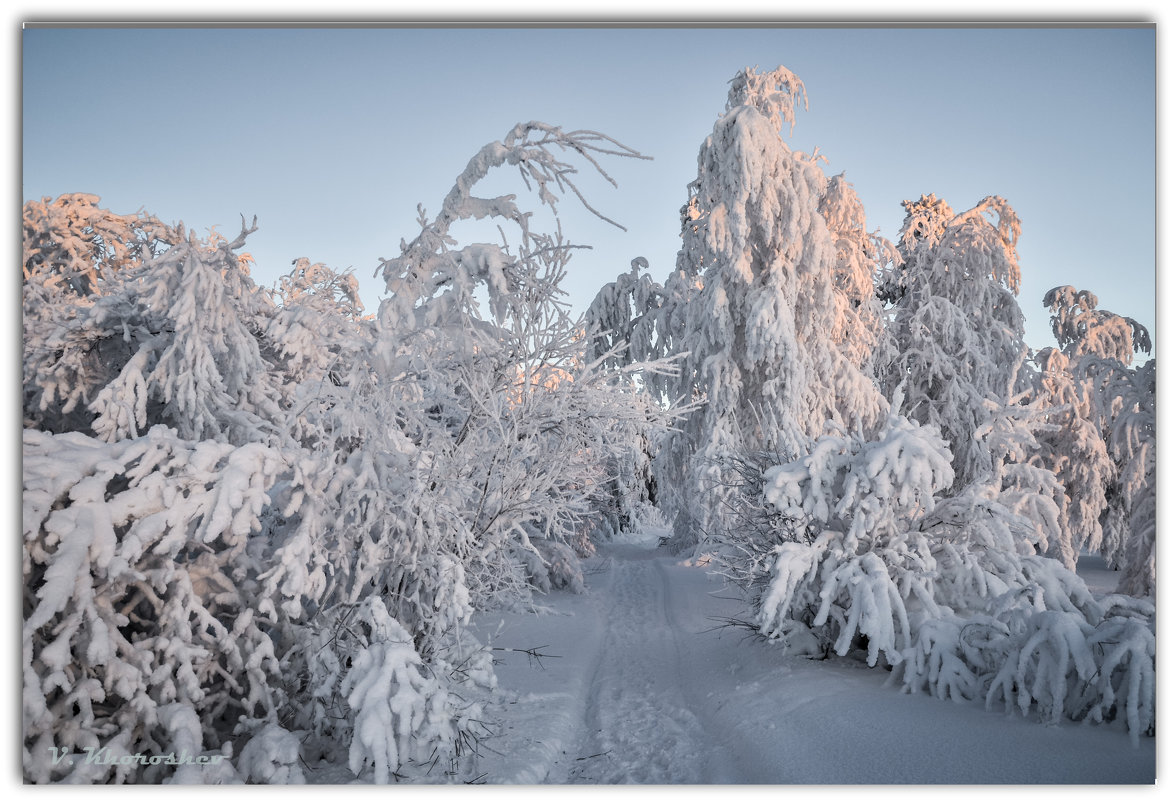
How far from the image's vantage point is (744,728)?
500 cm

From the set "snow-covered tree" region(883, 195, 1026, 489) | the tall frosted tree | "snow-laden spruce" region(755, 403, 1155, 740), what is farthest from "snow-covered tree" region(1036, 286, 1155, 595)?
"snow-laden spruce" region(755, 403, 1155, 740)

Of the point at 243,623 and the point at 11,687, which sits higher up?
the point at 243,623

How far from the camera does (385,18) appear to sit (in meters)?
4.05

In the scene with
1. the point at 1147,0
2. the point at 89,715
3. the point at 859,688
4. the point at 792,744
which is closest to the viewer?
the point at 89,715

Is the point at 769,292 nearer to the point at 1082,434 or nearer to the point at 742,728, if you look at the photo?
the point at 1082,434

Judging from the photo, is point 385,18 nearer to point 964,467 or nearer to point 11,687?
point 11,687

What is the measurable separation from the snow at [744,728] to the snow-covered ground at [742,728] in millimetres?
11

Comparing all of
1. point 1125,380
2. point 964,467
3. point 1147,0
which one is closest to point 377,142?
point 1147,0

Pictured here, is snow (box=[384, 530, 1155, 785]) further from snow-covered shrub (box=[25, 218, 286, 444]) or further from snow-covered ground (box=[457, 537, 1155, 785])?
snow-covered shrub (box=[25, 218, 286, 444])

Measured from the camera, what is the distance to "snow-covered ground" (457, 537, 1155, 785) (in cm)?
357

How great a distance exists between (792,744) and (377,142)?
5.32m

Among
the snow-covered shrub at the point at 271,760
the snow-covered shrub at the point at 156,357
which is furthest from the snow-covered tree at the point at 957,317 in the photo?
the snow-covered shrub at the point at 271,760

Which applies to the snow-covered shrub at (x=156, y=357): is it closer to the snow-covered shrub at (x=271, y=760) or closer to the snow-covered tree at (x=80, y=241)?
the snow-covered tree at (x=80, y=241)

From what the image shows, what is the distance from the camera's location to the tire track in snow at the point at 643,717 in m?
4.54
